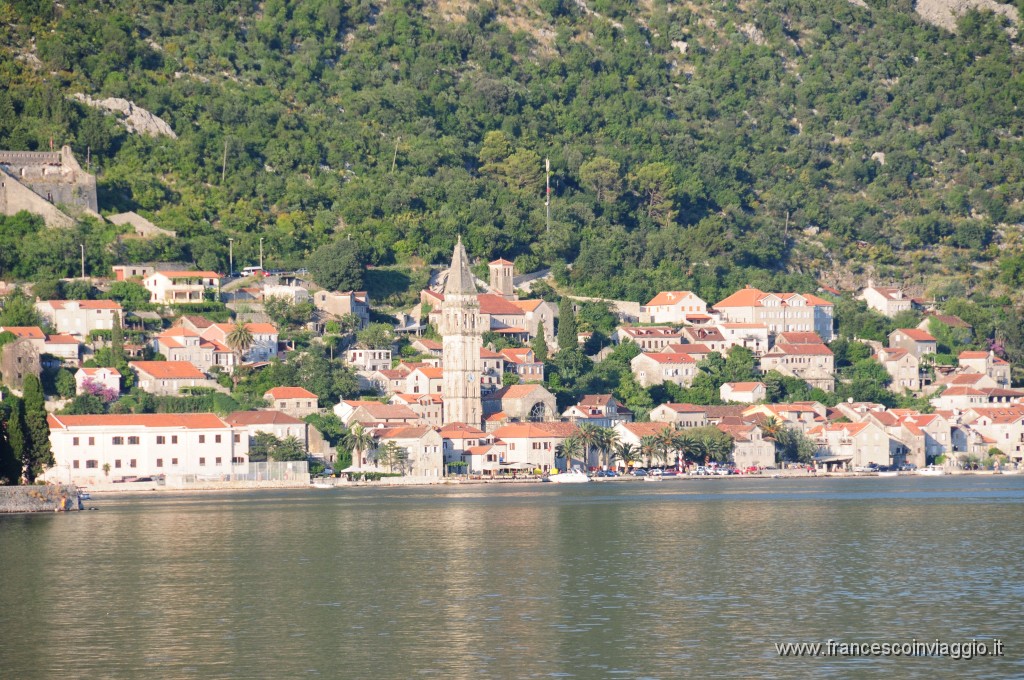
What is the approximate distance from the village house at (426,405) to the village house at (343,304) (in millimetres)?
9081

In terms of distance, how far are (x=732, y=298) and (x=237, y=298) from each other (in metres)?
34.1

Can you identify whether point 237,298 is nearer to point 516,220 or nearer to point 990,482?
point 516,220

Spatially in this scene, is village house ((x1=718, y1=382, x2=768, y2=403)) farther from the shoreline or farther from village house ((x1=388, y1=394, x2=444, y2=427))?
village house ((x1=388, y1=394, x2=444, y2=427))

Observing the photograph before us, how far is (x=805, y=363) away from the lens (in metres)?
118

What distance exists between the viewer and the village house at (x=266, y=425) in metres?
93.6

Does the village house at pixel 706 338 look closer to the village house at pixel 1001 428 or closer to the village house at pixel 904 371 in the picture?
the village house at pixel 904 371

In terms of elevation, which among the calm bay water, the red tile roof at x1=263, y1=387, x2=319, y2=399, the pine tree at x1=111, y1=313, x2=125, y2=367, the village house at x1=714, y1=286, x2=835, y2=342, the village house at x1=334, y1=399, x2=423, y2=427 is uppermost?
the village house at x1=714, y1=286, x2=835, y2=342

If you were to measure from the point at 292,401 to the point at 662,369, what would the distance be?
2465 centimetres

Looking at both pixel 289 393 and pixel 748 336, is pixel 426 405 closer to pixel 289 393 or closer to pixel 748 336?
pixel 289 393

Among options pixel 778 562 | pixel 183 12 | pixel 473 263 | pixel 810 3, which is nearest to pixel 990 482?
pixel 473 263

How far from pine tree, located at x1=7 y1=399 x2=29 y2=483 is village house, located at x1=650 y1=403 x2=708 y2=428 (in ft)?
149

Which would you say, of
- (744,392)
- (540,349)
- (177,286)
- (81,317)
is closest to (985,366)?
(744,392)

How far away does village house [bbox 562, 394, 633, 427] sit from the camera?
106375 millimetres

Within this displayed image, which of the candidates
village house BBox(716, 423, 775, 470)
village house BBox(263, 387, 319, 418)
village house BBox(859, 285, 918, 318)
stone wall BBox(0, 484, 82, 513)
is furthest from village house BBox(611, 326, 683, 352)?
stone wall BBox(0, 484, 82, 513)
